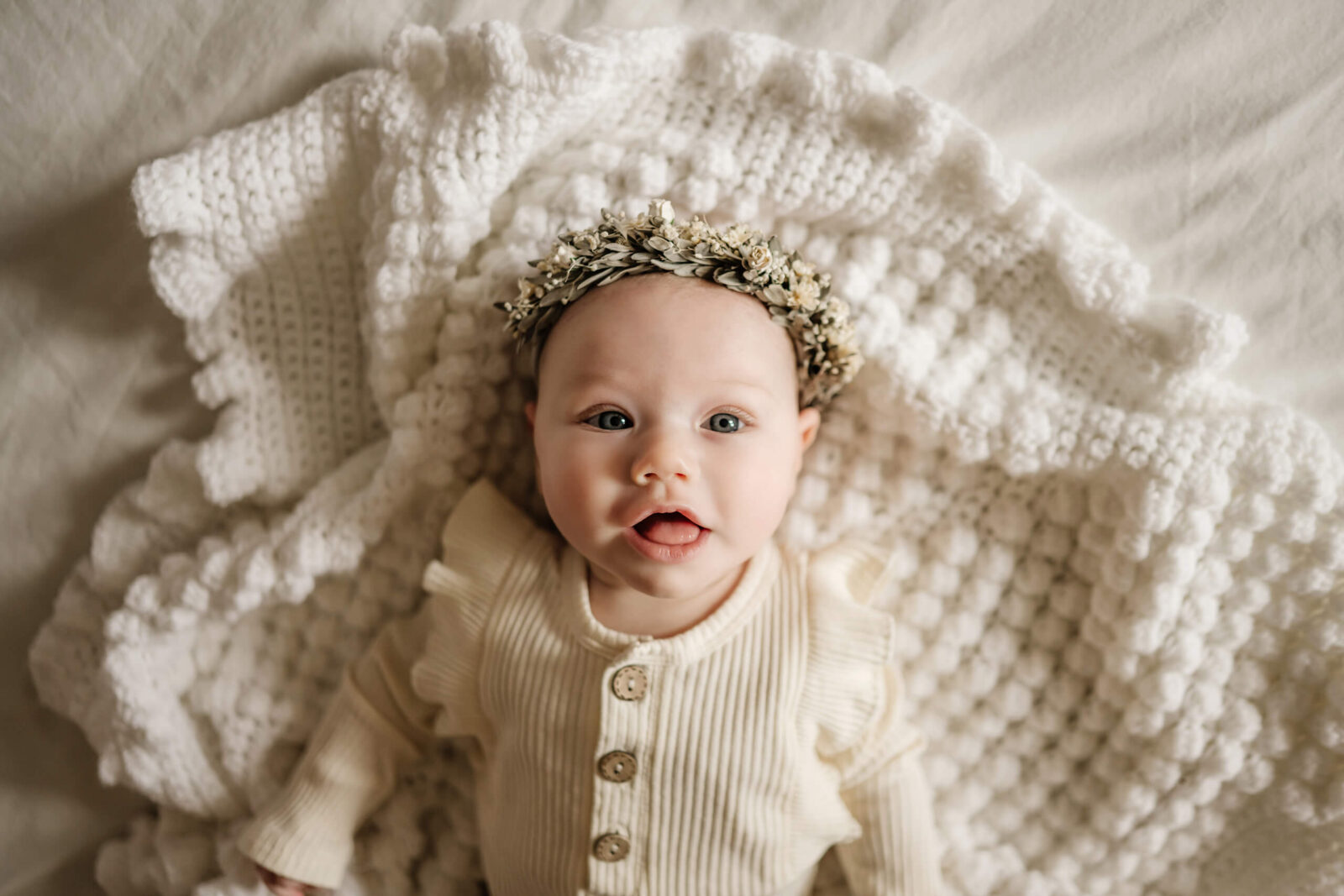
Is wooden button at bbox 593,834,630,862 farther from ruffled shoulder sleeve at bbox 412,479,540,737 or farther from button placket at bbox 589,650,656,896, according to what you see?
ruffled shoulder sleeve at bbox 412,479,540,737

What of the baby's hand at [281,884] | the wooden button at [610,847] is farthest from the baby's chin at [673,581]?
the baby's hand at [281,884]

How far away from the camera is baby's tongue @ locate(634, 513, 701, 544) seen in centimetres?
80

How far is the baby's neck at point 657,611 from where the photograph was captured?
36.0 inches

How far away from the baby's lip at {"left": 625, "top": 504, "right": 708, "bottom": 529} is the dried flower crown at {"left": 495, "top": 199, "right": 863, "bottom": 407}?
0.74ft

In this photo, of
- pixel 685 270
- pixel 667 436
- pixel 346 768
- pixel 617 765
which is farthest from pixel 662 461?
pixel 346 768

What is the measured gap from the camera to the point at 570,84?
91cm

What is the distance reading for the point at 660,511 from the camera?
2.59ft

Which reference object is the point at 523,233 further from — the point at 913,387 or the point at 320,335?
the point at 913,387

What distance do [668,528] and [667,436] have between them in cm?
8

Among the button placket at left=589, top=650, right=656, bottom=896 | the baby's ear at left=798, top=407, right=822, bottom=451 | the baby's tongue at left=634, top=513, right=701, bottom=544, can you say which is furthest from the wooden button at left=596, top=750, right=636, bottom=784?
the baby's ear at left=798, top=407, right=822, bottom=451

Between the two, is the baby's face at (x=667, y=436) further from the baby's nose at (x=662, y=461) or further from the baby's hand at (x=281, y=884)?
the baby's hand at (x=281, y=884)

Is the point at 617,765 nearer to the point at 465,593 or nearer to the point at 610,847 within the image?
the point at 610,847

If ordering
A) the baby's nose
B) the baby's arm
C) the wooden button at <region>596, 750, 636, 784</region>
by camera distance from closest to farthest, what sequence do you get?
1. the baby's nose
2. the wooden button at <region>596, 750, 636, 784</region>
3. the baby's arm

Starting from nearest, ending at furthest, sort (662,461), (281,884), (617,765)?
1. (662,461)
2. (617,765)
3. (281,884)
